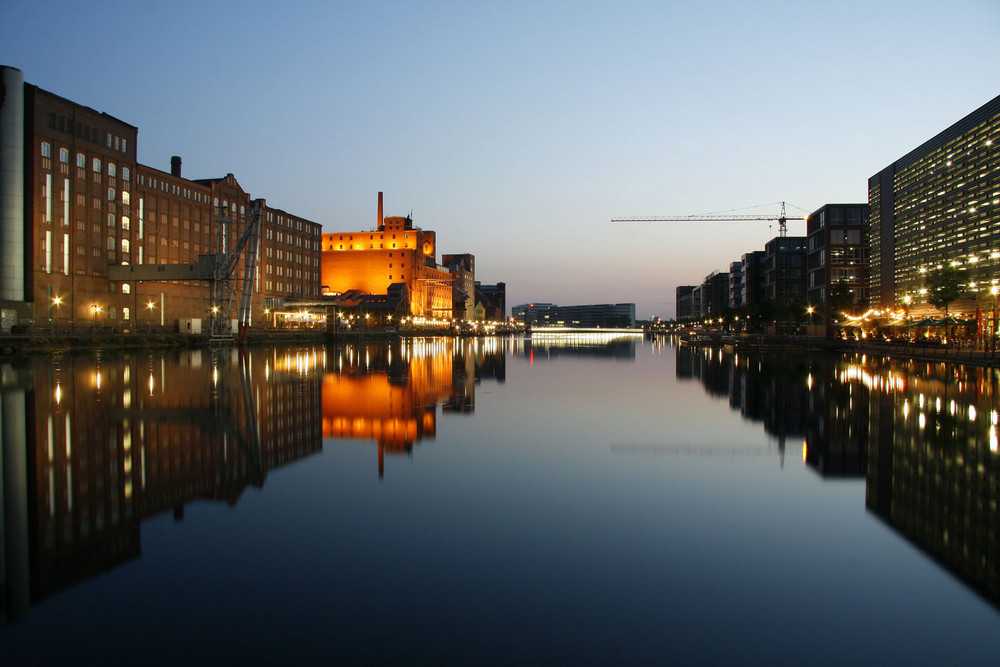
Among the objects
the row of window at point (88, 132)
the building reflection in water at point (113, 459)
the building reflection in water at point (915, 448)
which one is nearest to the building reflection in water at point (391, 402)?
the building reflection in water at point (113, 459)

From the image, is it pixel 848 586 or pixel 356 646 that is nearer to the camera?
pixel 356 646

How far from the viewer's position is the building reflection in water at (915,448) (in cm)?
733

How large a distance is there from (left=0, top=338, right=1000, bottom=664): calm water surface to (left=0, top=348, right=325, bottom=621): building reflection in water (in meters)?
0.05

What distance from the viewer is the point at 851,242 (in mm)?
120938

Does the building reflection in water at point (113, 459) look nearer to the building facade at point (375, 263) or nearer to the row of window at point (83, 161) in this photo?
the row of window at point (83, 161)

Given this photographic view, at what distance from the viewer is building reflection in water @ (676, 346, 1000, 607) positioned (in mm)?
7328

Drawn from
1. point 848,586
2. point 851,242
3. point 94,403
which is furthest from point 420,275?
point 848,586

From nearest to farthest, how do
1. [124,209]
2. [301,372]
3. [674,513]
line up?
[674,513]
[301,372]
[124,209]

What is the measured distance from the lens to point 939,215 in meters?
89.6

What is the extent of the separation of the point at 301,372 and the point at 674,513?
2739 cm

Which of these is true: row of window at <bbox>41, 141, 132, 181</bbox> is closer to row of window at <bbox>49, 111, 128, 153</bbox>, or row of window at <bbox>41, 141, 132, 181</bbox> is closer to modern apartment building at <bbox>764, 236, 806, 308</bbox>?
row of window at <bbox>49, 111, 128, 153</bbox>

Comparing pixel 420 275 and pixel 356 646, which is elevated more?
pixel 420 275

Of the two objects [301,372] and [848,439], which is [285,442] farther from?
[301,372]

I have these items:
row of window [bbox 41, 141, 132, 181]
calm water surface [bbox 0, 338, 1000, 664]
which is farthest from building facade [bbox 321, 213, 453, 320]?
calm water surface [bbox 0, 338, 1000, 664]
